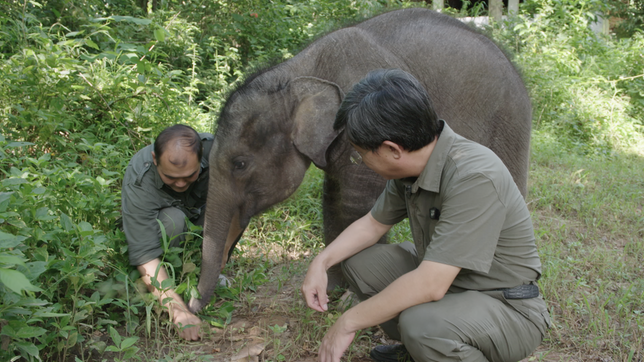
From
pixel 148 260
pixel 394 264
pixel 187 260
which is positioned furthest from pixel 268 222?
pixel 394 264

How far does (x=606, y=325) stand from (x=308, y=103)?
83.8 inches

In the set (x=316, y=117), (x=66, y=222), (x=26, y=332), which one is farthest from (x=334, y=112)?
(x=26, y=332)

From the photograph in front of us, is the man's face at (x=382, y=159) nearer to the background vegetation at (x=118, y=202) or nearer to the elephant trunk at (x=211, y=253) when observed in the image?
the background vegetation at (x=118, y=202)

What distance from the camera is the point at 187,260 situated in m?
3.20

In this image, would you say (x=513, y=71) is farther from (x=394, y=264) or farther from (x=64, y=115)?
(x=64, y=115)

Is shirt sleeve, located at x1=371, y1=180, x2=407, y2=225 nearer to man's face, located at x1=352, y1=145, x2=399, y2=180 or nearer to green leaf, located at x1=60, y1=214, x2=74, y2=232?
man's face, located at x1=352, y1=145, x2=399, y2=180

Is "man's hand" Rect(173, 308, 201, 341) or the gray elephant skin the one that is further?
the gray elephant skin

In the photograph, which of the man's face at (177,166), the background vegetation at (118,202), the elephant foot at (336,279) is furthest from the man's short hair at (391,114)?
the elephant foot at (336,279)

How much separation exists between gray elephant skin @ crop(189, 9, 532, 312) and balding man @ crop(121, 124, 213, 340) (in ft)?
0.57

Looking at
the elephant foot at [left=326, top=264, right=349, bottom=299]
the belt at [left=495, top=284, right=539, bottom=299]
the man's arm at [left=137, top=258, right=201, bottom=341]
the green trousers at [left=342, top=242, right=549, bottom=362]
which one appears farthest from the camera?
the elephant foot at [left=326, top=264, right=349, bottom=299]

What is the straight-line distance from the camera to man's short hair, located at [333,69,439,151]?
208 cm

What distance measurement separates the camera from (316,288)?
8.50 ft

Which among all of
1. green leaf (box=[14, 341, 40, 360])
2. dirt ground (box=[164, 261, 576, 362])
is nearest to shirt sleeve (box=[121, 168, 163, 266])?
dirt ground (box=[164, 261, 576, 362])

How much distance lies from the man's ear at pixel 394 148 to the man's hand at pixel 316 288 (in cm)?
75
